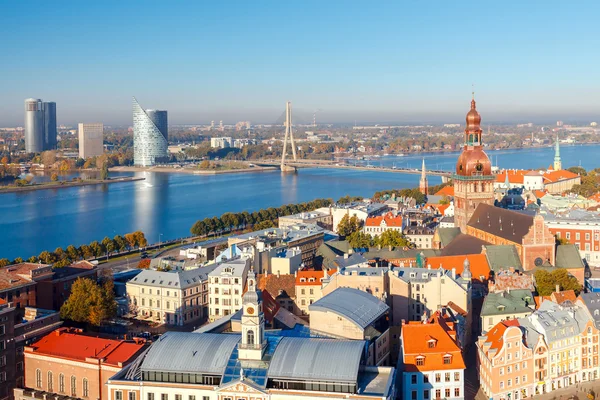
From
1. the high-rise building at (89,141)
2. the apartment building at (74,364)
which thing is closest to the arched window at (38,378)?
the apartment building at (74,364)

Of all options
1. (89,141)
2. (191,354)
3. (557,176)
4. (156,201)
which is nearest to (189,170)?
(89,141)

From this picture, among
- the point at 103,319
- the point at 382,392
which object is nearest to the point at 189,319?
the point at 103,319

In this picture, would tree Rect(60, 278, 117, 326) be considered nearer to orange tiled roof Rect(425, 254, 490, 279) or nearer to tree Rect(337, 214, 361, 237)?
orange tiled roof Rect(425, 254, 490, 279)

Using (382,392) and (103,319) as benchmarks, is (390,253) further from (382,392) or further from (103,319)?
(382,392)

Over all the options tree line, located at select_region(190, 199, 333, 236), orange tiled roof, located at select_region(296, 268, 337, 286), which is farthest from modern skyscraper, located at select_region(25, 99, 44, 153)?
orange tiled roof, located at select_region(296, 268, 337, 286)

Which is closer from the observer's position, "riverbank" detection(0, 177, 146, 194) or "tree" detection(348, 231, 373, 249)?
"tree" detection(348, 231, 373, 249)

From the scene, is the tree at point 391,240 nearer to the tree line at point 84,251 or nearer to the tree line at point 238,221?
the tree line at point 238,221

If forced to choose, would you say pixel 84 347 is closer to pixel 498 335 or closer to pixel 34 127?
pixel 498 335
